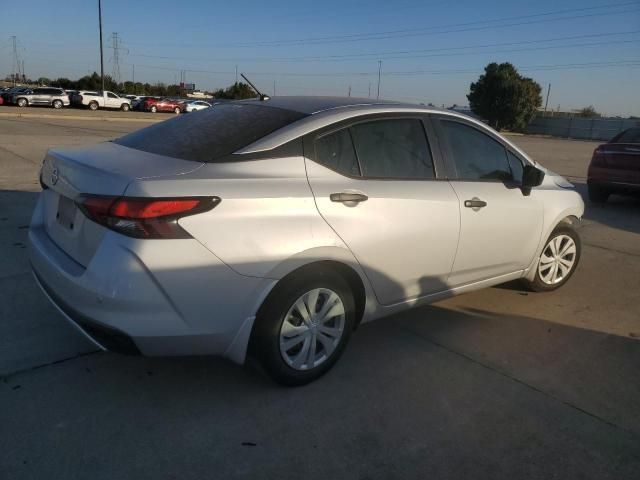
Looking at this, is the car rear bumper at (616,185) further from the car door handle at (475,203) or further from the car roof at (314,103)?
the car roof at (314,103)

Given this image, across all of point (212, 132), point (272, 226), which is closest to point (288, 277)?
point (272, 226)

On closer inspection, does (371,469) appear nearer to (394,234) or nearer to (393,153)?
(394,234)

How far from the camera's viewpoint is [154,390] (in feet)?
9.82

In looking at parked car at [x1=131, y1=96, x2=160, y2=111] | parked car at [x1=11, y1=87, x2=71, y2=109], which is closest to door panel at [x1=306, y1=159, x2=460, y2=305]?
parked car at [x1=11, y1=87, x2=71, y2=109]

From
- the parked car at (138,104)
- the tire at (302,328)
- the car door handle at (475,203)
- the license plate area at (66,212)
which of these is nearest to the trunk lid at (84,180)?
the license plate area at (66,212)

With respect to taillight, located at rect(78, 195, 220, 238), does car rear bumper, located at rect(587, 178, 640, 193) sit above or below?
below

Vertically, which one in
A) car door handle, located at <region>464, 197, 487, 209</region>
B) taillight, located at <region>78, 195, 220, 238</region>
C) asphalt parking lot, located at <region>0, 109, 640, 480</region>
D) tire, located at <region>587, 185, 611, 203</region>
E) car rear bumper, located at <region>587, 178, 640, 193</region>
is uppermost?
taillight, located at <region>78, 195, 220, 238</region>

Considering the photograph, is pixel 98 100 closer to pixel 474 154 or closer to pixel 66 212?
pixel 474 154

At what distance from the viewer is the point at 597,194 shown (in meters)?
10.0

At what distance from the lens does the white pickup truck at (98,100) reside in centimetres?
4134

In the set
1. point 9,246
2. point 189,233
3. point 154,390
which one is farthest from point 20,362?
point 9,246

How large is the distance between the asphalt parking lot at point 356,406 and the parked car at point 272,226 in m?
0.33

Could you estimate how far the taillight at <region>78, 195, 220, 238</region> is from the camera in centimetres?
245

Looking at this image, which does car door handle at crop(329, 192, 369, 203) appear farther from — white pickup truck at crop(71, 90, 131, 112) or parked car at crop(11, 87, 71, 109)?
white pickup truck at crop(71, 90, 131, 112)
